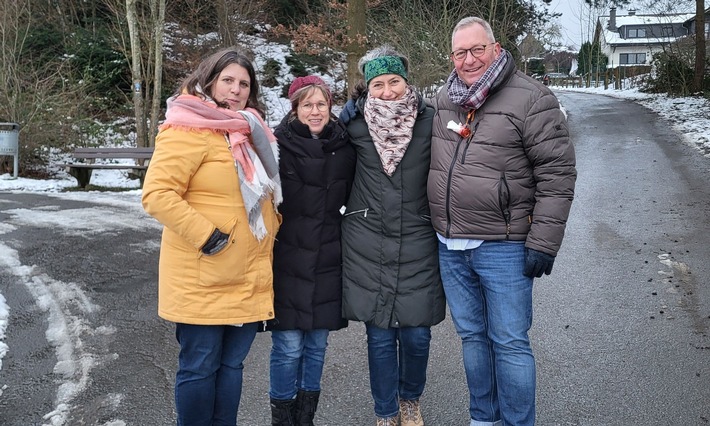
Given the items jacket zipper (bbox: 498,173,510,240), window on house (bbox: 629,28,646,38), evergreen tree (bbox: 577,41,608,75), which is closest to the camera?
jacket zipper (bbox: 498,173,510,240)

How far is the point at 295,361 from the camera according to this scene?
3281 mm

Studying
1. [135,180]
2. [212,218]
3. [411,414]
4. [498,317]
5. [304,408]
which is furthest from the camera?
[135,180]

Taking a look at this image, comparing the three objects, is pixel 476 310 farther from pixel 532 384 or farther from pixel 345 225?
pixel 345 225

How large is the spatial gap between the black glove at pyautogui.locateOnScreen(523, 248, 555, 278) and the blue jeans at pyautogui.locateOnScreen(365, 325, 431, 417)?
0.68m

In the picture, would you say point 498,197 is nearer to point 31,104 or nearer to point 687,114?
point 31,104

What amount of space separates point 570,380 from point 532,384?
42.7 inches

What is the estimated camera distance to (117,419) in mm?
3543

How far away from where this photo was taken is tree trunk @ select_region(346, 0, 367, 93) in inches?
470

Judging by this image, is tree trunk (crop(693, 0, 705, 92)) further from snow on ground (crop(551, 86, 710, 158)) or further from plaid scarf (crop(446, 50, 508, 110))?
plaid scarf (crop(446, 50, 508, 110))

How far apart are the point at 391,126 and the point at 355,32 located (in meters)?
9.32

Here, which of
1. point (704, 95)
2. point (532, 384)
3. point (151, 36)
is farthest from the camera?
point (704, 95)

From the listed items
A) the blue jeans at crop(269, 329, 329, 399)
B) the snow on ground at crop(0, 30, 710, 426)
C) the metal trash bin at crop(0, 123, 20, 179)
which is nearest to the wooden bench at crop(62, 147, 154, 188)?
the snow on ground at crop(0, 30, 710, 426)

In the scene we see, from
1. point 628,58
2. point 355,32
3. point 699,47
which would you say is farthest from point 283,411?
point 628,58

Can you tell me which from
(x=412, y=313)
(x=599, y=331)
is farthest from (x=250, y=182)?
(x=599, y=331)
